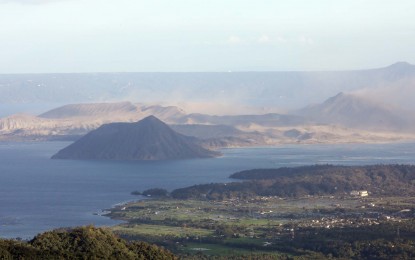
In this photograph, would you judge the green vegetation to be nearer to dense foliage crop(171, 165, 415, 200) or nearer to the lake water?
dense foliage crop(171, 165, 415, 200)

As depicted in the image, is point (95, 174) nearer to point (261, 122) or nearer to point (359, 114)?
point (261, 122)

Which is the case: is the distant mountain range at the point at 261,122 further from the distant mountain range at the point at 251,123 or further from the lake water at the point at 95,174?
the lake water at the point at 95,174

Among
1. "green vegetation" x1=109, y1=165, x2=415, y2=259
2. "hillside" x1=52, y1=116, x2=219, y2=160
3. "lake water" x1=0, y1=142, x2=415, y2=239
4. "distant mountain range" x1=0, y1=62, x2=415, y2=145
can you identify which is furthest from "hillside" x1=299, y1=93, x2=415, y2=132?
"green vegetation" x1=109, y1=165, x2=415, y2=259

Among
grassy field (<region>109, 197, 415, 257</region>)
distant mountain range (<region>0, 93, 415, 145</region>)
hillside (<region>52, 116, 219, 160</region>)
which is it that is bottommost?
grassy field (<region>109, 197, 415, 257</region>)

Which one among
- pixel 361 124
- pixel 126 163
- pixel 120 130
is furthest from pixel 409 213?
pixel 361 124

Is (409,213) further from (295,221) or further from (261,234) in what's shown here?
(261,234)

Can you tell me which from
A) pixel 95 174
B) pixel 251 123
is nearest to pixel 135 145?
pixel 95 174
